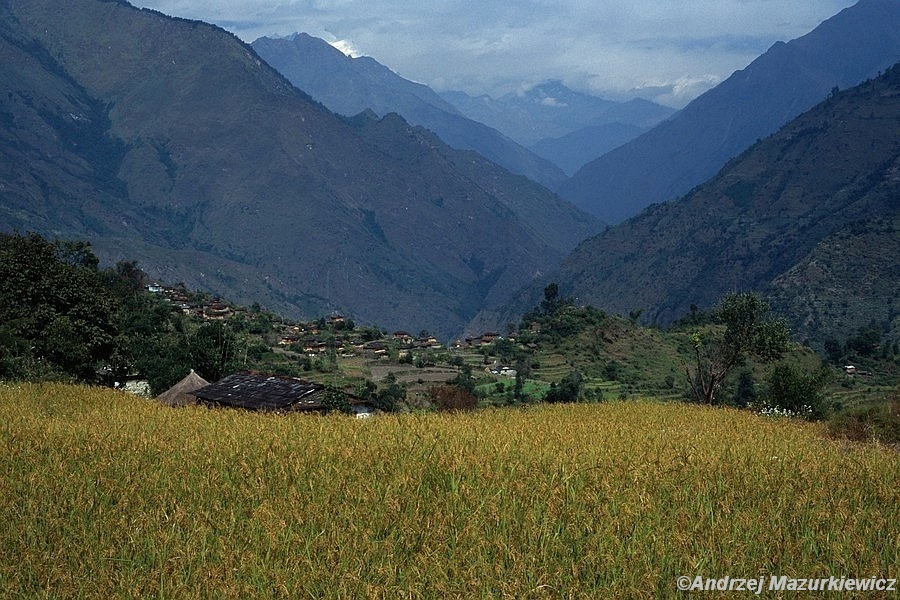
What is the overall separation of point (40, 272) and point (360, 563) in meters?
45.6

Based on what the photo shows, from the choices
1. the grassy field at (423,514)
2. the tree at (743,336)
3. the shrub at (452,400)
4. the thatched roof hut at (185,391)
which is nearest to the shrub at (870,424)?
the grassy field at (423,514)

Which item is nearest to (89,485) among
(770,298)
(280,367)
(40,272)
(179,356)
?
(40,272)

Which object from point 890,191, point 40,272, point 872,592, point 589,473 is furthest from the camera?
point 890,191

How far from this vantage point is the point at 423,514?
6.60 meters

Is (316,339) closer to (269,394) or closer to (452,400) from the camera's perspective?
(452,400)

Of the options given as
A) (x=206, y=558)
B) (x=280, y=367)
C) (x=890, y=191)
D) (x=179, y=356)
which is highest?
(x=890, y=191)

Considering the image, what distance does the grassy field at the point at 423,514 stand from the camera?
5273 millimetres

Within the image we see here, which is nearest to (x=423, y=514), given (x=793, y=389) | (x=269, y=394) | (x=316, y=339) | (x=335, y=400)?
(x=269, y=394)

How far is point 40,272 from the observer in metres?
43.7

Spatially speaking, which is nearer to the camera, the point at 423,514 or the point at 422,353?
the point at 423,514

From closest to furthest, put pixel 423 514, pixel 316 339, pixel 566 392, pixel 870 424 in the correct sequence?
1. pixel 423 514
2. pixel 870 424
3. pixel 566 392
4. pixel 316 339

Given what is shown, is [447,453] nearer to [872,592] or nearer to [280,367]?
[872,592]

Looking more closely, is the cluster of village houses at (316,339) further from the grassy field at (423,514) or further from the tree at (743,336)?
the grassy field at (423,514)

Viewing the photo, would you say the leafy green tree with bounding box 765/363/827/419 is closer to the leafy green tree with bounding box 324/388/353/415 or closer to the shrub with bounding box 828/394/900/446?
the leafy green tree with bounding box 324/388/353/415
